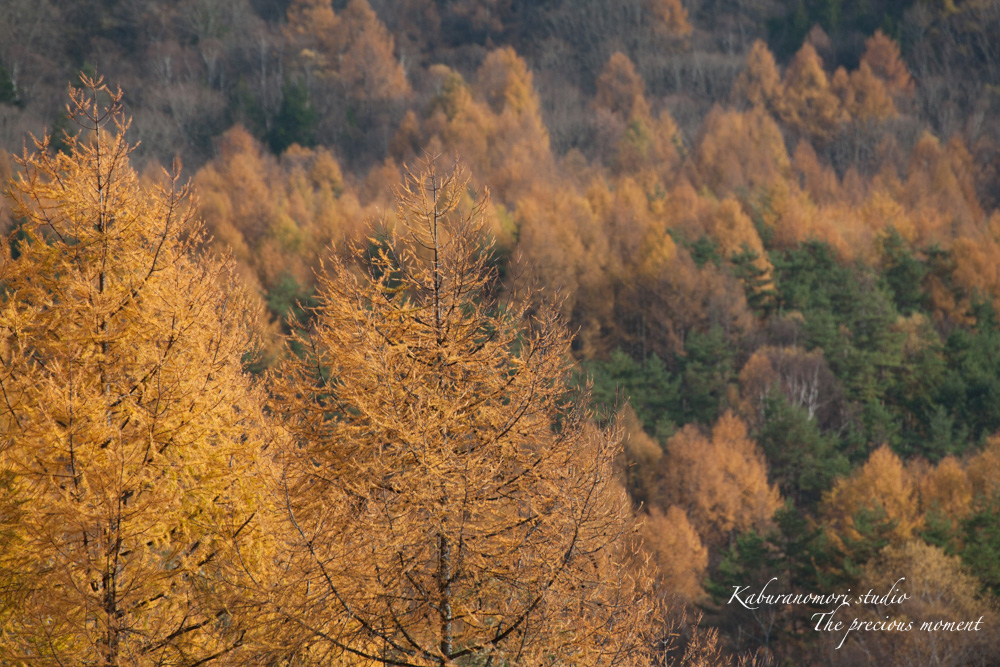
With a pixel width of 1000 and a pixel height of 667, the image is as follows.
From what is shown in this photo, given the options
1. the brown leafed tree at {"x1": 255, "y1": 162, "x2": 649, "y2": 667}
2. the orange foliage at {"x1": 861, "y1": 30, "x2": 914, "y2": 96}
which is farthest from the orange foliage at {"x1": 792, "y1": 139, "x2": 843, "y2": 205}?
the brown leafed tree at {"x1": 255, "y1": 162, "x2": 649, "y2": 667}

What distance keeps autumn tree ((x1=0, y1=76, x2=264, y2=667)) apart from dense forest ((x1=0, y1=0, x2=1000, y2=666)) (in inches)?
1.3

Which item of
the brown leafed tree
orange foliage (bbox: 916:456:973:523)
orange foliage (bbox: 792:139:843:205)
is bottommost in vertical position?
orange foliage (bbox: 792:139:843:205)

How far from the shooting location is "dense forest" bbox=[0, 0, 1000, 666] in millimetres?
5746

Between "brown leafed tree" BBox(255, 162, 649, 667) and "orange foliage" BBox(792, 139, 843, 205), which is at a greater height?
"brown leafed tree" BBox(255, 162, 649, 667)

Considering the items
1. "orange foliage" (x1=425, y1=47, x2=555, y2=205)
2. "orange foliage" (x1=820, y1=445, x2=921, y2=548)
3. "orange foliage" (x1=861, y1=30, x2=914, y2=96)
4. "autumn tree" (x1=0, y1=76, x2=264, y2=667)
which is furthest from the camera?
"orange foliage" (x1=861, y1=30, x2=914, y2=96)

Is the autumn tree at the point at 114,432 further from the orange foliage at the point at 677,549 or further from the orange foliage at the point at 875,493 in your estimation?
the orange foliage at the point at 875,493

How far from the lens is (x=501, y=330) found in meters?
6.40

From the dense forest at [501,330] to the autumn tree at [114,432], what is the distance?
0.03 m

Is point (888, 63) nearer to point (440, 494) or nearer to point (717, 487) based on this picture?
point (717, 487)

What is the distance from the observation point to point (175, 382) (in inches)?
233

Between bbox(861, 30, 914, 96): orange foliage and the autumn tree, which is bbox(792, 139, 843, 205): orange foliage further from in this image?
the autumn tree

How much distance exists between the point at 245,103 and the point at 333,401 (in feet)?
279

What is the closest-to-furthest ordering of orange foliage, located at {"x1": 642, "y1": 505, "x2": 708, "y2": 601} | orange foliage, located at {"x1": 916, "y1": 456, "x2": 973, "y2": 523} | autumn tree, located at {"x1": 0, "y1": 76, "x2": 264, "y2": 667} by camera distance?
Result: autumn tree, located at {"x1": 0, "y1": 76, "x2": 264, "y2": 667}
orange foliage, located at {"x1": 642, "y1": 505, "x2": 708, "y2": 601}
orange foliage, located at {"x1": 916, "y1": 456, "x2": 973, "y2": 523}

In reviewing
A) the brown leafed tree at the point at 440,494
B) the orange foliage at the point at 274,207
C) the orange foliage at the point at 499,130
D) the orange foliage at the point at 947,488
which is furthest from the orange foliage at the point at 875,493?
the orange foliage at the point at 499,130
